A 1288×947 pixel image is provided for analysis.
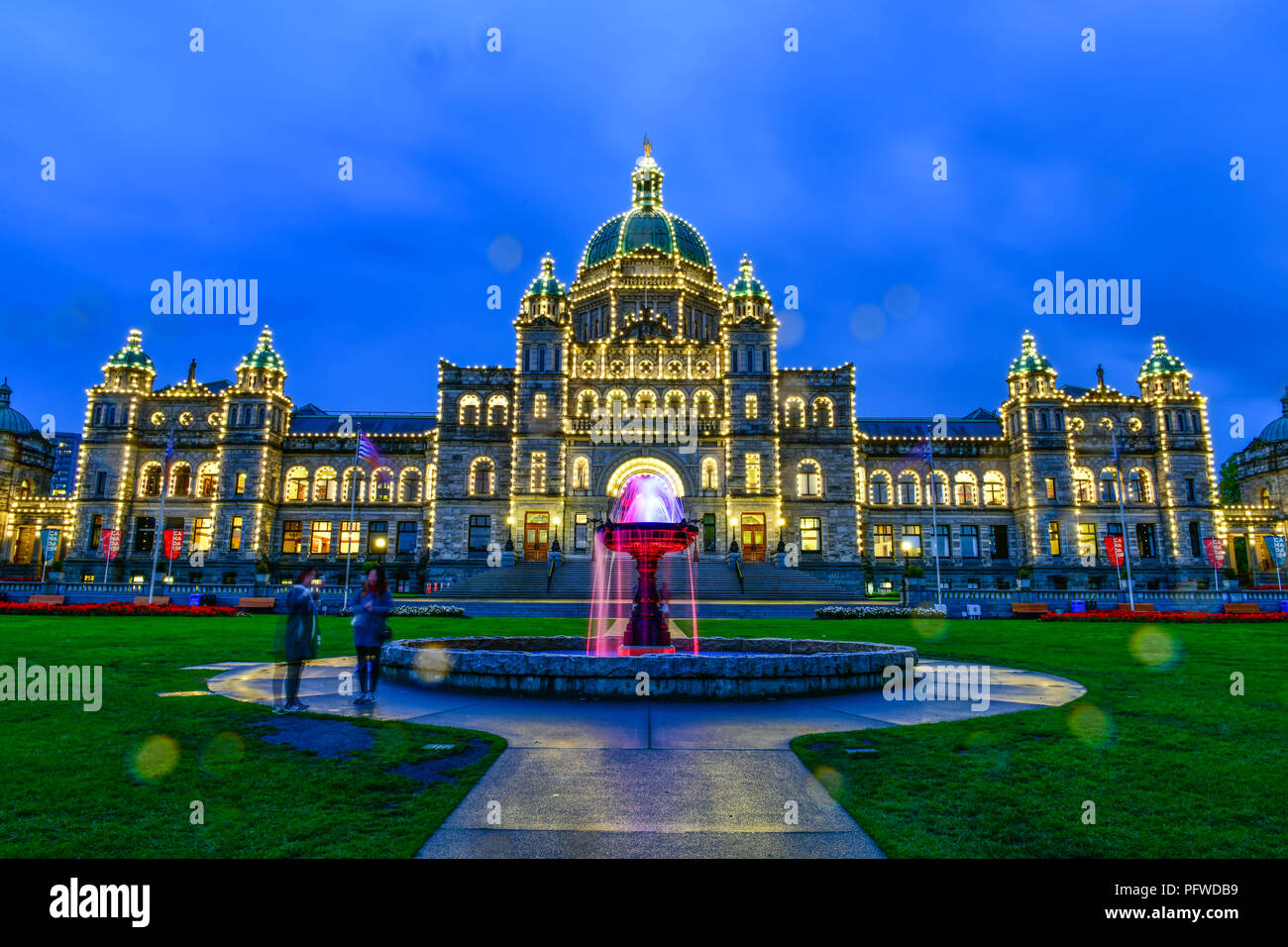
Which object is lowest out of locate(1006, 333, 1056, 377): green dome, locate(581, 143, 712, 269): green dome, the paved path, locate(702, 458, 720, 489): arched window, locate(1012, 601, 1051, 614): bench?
the paved path

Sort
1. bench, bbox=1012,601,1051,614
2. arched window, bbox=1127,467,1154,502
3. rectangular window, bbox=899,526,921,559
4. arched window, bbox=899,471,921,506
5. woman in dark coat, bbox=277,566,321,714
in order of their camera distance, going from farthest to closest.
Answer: arched window, bbox=899,471,921,506
rectangular window, bbox=899,526,921,559
arched window, bbox=1127,467,1154,502
bench, bbox=1012,601,1051,614
woman in dark coat, bbox=277,566,321,714

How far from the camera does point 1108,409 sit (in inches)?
2317

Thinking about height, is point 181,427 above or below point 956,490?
above

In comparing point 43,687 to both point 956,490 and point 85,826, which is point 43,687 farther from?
point 956,490

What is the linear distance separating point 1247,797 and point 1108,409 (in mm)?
62487

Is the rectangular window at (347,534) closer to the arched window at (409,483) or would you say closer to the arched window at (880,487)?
the arched window at (409,483)

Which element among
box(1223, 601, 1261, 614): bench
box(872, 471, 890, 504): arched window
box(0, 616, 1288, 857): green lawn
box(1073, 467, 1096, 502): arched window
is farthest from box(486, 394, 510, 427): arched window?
box(1223, 601, 1261, 614): bench

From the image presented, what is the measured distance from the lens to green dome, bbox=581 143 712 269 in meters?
66.9

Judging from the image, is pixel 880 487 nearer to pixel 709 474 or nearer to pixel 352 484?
pixel 709 474

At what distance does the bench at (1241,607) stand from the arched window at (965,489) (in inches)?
921

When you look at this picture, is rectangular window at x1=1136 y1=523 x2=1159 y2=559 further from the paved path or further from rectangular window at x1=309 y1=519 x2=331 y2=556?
rectangular window at x1=309 y1=519 x2=331 y2=556

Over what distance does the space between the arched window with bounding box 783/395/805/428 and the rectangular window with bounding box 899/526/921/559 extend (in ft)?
42.7
